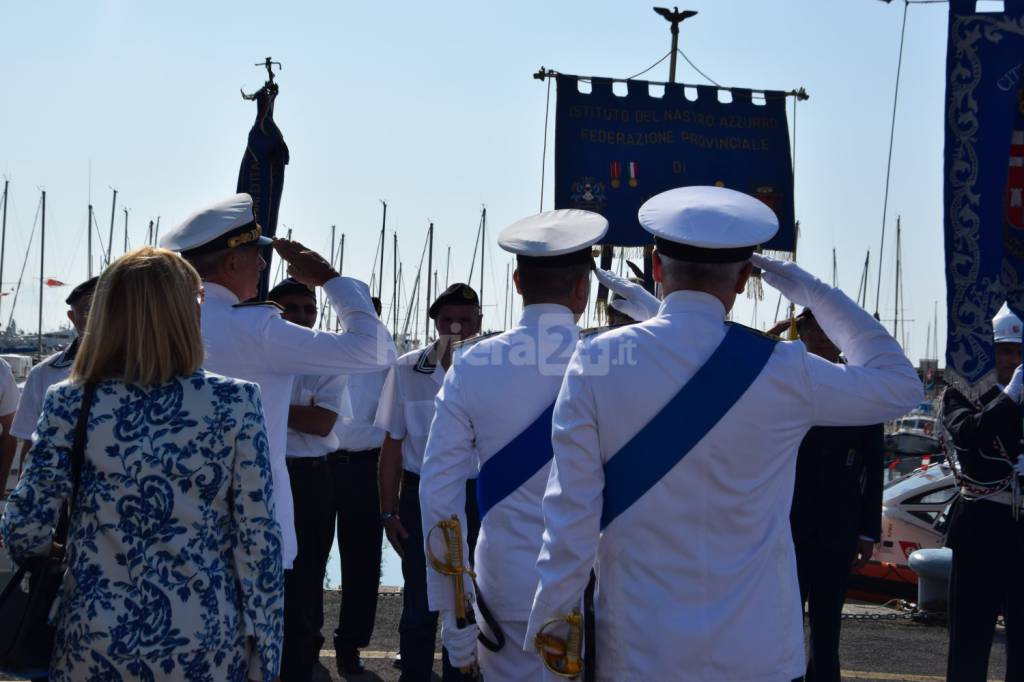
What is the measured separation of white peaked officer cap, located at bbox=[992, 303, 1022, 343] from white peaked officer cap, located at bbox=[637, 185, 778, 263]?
2.53m

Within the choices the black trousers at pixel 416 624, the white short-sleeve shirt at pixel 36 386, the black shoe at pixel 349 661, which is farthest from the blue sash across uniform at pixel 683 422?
the black shoe at pixel 349 661

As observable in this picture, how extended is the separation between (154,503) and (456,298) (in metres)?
3.63

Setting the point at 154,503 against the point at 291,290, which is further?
the point at 291,290

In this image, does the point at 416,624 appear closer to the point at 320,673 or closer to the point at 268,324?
the point at 320,673

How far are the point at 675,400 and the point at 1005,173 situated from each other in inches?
102

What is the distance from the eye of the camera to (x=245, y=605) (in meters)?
3.32

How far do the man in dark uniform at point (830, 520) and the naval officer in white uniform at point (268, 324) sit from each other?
112 inches

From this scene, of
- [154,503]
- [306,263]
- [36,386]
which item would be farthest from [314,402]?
[154,503]

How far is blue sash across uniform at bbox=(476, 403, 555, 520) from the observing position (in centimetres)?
416

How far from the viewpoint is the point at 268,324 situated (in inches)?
174

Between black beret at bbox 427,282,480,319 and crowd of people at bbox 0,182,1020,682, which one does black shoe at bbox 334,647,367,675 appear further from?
crowd of people at bbox 0,182,1020,682

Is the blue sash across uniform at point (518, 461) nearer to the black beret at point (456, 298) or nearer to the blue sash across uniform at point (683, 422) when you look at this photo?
the blue sash across uniform at point (683, 422)

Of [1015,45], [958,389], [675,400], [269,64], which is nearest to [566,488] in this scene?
[675,400]

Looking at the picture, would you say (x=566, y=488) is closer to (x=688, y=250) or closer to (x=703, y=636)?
(x=703, y=636)
